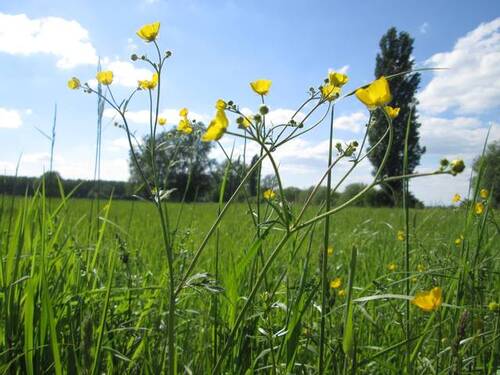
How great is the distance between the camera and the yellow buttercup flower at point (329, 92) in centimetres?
113

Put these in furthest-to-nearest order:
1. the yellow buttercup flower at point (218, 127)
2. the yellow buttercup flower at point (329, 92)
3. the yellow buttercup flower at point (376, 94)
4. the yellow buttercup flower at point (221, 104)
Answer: the yellow buttercup flower at point (329, 92) < the yellow buttercup flower at point (221, 104) < the yellow buttercup flower at point (376, 94) < the yellow buttercup flower at point (218, 127)

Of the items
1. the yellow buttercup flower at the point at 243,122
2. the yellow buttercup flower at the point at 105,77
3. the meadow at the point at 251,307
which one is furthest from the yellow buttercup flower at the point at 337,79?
the yellow buttercup flower at the point at 105,77

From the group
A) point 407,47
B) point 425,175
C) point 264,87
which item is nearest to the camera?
point 425,175

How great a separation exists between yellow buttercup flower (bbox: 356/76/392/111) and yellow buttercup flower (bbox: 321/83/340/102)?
0.22 meters

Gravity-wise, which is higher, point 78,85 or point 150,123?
point 78,85

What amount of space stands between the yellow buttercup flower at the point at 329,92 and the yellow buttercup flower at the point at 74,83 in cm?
90

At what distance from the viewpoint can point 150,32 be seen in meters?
1.33

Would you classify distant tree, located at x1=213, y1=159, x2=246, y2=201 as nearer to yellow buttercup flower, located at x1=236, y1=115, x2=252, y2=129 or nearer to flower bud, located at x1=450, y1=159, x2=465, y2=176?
yellow buttercup flower, located at x1=236, y1=115, x2=252, y2=129

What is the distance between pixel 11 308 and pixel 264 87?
104cm

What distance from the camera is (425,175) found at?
2.57 ft

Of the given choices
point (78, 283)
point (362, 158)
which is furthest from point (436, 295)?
point (78, 283)

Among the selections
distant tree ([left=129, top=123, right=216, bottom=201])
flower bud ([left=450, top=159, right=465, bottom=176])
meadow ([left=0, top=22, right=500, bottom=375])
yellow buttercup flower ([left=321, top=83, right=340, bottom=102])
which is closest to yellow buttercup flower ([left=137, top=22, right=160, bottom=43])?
meadow ([left=0, top=22, right=500, bottom=375])

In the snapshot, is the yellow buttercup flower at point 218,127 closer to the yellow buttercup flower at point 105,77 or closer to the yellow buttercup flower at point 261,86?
the yellow buttercup flower at point 261,86

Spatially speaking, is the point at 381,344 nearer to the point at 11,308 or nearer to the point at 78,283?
the point at 78,283
